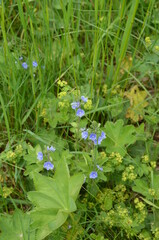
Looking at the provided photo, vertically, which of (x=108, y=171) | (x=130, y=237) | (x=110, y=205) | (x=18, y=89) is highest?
(x=18, y=89)

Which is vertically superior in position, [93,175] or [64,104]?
[64,104]

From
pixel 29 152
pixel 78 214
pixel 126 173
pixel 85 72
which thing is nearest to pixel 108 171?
pixel 126 173

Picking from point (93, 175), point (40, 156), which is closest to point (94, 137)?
point (93, 175)

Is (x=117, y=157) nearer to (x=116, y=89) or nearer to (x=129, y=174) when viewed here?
(x=129, y=174)

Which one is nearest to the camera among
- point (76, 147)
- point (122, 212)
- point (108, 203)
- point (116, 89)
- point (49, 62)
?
point (122, 212)

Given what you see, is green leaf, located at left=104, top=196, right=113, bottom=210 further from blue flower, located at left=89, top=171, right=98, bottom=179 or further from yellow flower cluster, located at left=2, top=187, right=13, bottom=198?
yellow flower cluster, located at left=2, top=187, right=13, bottom=198

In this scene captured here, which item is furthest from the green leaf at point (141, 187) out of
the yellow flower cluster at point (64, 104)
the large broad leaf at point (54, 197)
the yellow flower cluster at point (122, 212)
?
the yellow flower cluster at point (64, 104)

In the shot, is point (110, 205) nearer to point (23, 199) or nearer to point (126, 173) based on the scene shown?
point (126, 173)
